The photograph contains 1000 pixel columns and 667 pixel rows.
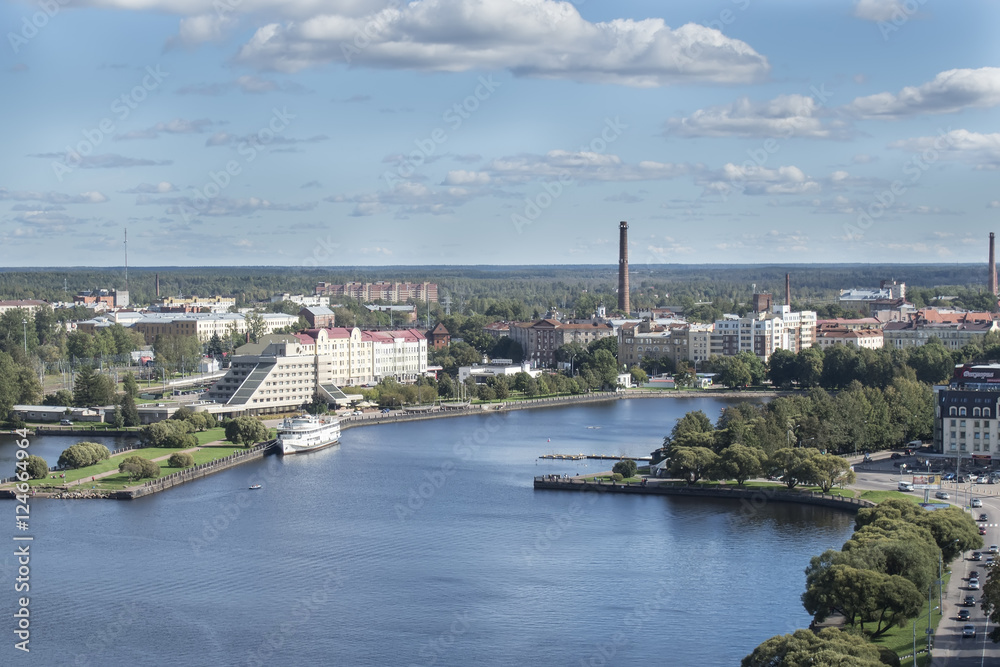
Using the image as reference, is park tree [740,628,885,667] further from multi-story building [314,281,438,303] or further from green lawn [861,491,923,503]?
multi-story building [314,281,438,303]

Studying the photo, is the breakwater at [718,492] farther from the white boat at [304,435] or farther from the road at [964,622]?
the white boat at [304,435]

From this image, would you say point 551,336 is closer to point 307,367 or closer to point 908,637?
point 307,367

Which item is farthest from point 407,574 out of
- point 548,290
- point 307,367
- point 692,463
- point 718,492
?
point 548,290

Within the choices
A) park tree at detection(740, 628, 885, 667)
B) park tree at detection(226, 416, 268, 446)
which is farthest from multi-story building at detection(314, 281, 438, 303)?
park tree at detection(740, 628, 885, 667)

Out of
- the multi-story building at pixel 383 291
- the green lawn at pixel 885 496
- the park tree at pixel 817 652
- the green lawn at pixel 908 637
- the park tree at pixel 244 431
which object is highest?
the multi-story building at pixel 383 291

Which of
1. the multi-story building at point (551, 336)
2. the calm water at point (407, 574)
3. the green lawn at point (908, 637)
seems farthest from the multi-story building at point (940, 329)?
the green lawn at point (908, 637)

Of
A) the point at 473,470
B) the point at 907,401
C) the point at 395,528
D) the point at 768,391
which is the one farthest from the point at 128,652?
the point at 768,391
